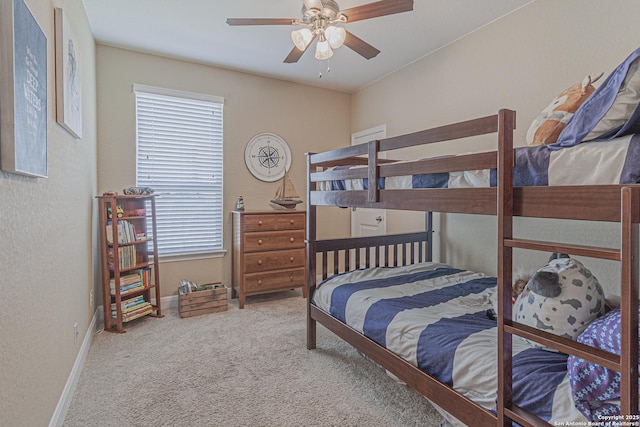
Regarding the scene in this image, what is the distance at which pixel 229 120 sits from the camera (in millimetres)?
3852

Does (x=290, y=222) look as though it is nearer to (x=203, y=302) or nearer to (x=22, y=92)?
(x=203, y=302)

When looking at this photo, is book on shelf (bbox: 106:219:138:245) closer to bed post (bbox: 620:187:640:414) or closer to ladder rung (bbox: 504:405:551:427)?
ladder rung (bbox: 504:405:551:427)

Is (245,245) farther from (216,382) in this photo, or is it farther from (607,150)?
(607,150)

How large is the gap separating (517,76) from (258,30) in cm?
220

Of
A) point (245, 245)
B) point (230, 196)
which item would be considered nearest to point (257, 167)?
point (230, 196)

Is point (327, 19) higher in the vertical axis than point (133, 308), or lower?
higher

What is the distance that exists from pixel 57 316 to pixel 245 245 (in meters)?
1.91

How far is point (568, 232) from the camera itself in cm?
235

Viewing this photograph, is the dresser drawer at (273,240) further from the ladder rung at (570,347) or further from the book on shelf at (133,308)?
the ladder rung at (570,347)

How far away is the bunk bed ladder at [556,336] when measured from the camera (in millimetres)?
841

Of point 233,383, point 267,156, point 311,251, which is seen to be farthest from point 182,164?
point 233,383

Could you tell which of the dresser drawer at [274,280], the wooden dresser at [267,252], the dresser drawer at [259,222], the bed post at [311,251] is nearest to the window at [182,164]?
the wooden dresser at [267,252]

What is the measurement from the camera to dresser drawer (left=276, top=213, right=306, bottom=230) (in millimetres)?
3717

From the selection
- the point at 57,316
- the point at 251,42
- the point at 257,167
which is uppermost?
the point at 251,42
